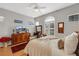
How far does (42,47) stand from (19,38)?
43cm

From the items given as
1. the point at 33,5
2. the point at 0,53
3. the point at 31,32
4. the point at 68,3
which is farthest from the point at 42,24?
the point at 0,53

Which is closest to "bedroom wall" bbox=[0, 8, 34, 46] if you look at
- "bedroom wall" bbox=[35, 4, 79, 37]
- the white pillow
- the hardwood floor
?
the hardwood floor

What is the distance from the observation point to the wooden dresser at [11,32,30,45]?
1.53 m

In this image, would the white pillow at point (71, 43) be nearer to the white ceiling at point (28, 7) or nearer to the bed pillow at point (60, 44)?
the bed pillow at point (60, 44)

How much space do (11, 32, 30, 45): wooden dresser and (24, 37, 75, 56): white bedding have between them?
113 millimetres

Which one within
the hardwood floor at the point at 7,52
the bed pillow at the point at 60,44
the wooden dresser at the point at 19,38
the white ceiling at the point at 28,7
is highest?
the white ceiling at the point at 28,7

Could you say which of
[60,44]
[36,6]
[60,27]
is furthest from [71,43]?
[36,6]

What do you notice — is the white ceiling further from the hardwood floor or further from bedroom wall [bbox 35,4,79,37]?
the hardwood floor

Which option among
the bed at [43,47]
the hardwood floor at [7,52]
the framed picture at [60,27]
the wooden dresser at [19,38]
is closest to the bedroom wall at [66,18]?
the framed picture at [60,27]

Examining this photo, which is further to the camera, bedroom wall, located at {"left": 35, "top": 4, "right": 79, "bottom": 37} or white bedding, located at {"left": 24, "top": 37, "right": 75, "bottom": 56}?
white bedding, located at {"left": 24, "top": 37, "right": 75, "bottom": 56}

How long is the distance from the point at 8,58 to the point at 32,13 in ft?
2.83

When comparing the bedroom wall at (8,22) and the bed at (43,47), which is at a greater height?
the bedroom wall at (8,22)

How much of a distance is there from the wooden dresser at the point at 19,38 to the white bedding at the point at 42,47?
0.11 meters

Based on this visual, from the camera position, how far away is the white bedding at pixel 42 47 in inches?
62.1
